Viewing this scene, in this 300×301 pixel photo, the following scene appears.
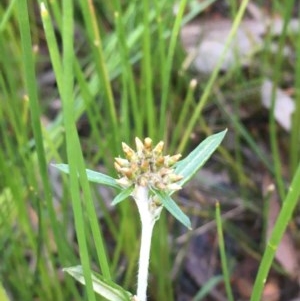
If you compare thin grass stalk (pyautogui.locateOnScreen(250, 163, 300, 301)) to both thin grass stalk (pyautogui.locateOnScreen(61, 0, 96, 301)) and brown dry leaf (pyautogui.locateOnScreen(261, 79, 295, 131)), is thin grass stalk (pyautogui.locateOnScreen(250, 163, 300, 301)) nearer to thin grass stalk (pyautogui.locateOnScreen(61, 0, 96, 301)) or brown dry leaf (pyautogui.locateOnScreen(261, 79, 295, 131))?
thin grass stalk (pyautogui.locateOnScreen(61, 0, 96, 301))

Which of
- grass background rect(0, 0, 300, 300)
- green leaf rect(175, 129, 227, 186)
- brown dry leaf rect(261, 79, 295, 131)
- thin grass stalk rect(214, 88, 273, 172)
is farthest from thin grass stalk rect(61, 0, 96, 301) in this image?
brown dry leaf rect(261, 79, 295, 131)

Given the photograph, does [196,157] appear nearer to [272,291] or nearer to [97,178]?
[97,178]

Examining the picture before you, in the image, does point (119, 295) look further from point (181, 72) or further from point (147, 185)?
point (181, 72)

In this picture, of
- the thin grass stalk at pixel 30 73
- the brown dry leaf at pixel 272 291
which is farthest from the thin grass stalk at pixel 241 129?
the thin grass stalk at pixel 30 73

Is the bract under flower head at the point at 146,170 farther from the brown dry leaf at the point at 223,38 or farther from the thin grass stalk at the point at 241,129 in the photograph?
the brown dry leaf at the point at 223,38

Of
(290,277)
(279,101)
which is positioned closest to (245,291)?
(290,277)

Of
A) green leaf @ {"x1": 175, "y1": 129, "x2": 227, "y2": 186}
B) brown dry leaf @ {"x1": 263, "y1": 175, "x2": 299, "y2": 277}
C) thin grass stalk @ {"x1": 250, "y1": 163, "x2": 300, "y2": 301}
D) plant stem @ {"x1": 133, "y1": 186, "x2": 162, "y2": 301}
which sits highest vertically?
green leaf @ {"x1": 175, "y1": 129, "x2": 227, "y2": 186}
